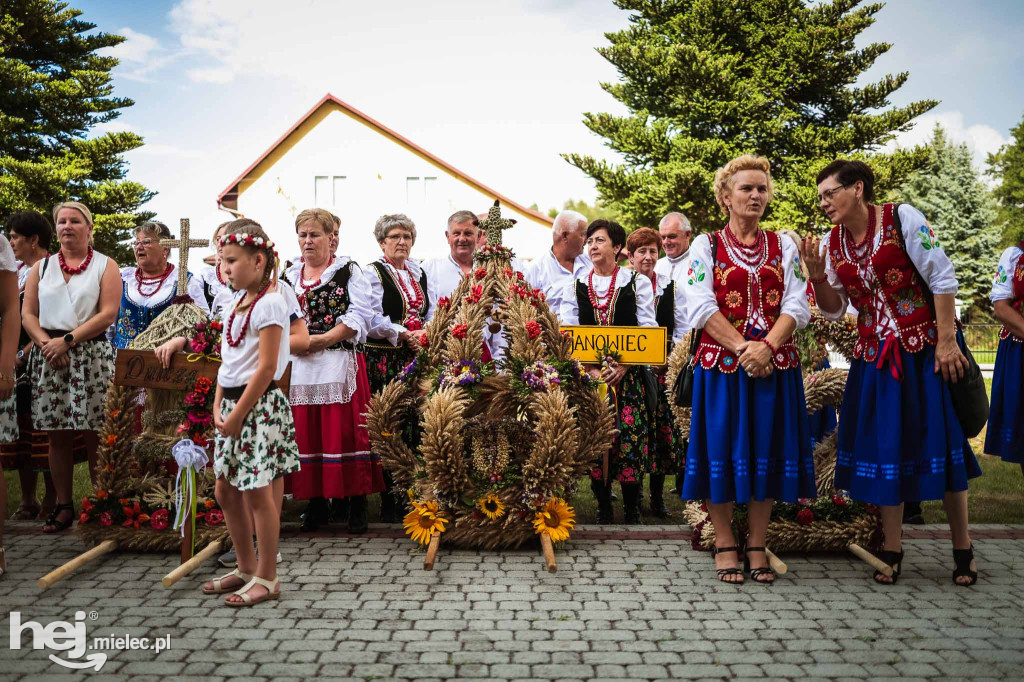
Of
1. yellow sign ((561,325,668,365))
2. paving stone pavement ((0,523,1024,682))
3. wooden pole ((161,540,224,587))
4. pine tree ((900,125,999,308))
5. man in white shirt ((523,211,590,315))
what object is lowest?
paving stone pavement ((0,523,1024,682))

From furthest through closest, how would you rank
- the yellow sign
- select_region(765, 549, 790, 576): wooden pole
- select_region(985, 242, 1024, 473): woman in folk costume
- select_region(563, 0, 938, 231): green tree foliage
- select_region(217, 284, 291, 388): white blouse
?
select_region(563, 0, 938, 231): green tree foliage
the yellow sign
select_region(985, 242, 1024, 473): woman in folk costume
select_region(765, 549, 790, 576): wooden pole
select_region(217, 284, 291, 388): white blouse

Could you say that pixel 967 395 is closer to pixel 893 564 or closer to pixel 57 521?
pixel 893 564

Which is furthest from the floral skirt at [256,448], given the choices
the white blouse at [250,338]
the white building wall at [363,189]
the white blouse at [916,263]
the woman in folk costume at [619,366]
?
the white building wall at [363,189]

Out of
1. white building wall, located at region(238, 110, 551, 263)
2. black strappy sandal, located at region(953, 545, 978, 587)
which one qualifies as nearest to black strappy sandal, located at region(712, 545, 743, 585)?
black strappy sandal, located at region(953, 545, 978, 587)

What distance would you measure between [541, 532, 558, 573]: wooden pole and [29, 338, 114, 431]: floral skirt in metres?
3.11

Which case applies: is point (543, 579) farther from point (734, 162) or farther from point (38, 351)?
point (38, 351)

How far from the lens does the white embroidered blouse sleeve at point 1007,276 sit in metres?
5.98

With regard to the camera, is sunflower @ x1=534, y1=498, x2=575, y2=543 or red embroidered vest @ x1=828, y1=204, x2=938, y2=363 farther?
sunflower @ x1=534, y1=498, x2=575, y2=543

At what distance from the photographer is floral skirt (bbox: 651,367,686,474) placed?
6426 millimetres

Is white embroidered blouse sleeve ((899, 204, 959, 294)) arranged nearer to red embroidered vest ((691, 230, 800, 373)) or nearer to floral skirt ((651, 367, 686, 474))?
red embroidered vest ((691, 230, 800, 373))

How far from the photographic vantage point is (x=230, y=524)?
446 centimetres

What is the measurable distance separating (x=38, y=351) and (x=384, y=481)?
2583 mm

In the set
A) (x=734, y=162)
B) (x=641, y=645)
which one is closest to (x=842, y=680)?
(x=641, y=645)

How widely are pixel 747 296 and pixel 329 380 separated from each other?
2837 mm
